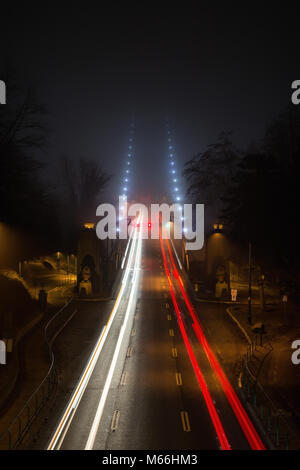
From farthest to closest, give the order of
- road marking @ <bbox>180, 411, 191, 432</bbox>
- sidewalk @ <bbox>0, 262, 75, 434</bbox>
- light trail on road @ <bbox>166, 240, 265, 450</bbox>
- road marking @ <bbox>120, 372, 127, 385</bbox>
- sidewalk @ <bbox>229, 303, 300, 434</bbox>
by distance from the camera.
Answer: road marking @ <bbox>120, 372, 127, 385</bbox> → sidewalk @ <bbox>229, 303, 300, 434</bbox> → sidewalk @ <bbox>0, 262, 75, 434</bbox> → road marking @ <bbox>180, 411, 191, 432</bbox> → light trail on road @ <bbox>166, 240, 265, 450</bbox>

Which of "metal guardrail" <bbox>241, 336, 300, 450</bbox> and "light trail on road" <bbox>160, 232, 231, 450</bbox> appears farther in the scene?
"light trail on road" <bbox>160, 232, 231, 450</bbox>

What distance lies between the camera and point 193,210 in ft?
256

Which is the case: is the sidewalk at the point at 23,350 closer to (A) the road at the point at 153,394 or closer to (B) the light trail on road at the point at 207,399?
(A) the road at the point at 153,394

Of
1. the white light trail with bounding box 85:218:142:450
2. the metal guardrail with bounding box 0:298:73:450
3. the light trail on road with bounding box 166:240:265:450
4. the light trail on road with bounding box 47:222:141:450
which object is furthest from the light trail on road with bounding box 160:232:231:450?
the metal guardrail with bounding box 0:298:73:450

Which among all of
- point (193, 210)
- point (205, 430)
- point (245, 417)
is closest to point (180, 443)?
point (205, 430)

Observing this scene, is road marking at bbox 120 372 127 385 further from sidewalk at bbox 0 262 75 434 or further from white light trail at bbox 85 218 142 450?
sidewalk at bbox 0 262 75 434

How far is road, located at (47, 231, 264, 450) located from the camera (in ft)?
46.8

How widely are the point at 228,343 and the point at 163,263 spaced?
1124 inches

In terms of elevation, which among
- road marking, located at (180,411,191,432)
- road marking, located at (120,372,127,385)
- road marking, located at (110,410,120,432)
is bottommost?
road marking, located at (110,410,120,432)

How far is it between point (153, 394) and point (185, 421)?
2.79 metres

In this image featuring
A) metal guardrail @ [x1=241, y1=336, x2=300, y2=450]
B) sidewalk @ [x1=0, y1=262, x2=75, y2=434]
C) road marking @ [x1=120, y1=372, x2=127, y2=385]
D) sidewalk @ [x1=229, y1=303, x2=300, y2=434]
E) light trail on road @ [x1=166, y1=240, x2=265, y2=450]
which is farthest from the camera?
road marking @ [x1=120, y1=372, x2=127, y2=385]

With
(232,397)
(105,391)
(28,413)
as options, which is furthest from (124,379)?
(28,413)
